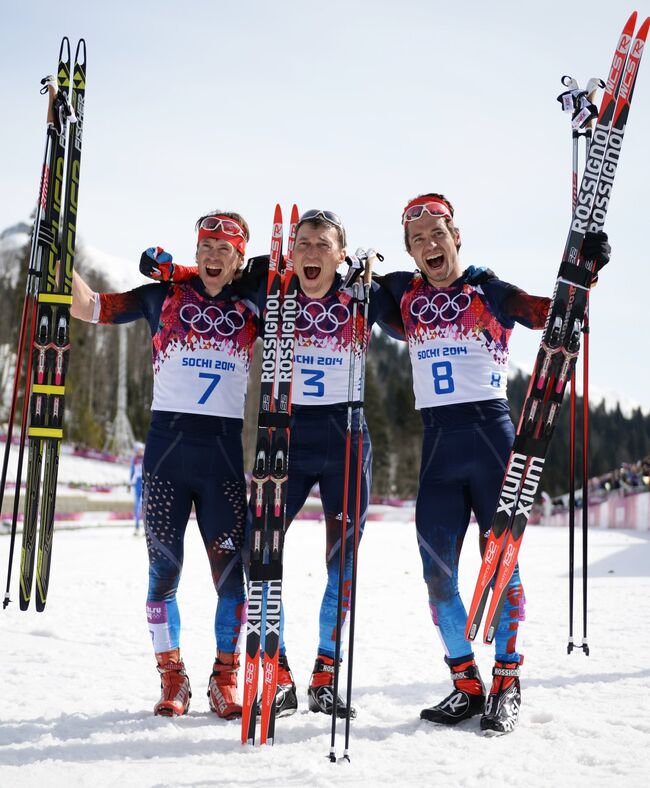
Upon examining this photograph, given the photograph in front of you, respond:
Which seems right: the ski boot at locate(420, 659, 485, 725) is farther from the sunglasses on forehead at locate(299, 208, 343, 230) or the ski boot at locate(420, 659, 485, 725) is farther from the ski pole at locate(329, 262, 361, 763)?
the sunglasses on forehead at locate(299, 208, 343, 230)

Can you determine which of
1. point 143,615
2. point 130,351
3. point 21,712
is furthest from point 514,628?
point 130,351

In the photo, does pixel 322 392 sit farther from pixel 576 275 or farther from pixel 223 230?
pixel 576 275

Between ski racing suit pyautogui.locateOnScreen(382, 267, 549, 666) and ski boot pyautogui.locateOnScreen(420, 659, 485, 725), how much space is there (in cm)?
6

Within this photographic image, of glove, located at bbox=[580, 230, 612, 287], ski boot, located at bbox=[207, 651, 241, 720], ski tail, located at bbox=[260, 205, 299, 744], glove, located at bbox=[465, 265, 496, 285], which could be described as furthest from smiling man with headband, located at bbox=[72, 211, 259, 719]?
glove, located at bbox=[580, 230, 612, 287]

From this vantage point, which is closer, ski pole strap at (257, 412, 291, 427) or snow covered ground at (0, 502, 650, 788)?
snow covered ground at (0, 502, 650, 788)

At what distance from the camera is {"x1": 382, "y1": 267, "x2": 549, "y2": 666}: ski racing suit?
370 centimetres

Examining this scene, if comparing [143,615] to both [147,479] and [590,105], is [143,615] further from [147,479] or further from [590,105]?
[590,105]

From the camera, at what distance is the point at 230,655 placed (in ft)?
12.3

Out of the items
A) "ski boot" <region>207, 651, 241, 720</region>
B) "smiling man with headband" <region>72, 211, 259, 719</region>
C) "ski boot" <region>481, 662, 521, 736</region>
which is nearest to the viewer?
"ski boot" <region>481, 662, 521, 736</region>

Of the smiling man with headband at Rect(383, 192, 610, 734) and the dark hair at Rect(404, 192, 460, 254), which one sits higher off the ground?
the dark hair at Rect(404, 192, 460, 254)

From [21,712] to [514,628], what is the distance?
252cm

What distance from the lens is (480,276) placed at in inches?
150

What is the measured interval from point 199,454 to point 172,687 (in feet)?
3.90

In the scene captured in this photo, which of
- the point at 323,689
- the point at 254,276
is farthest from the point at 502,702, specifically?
the point at 254,276
